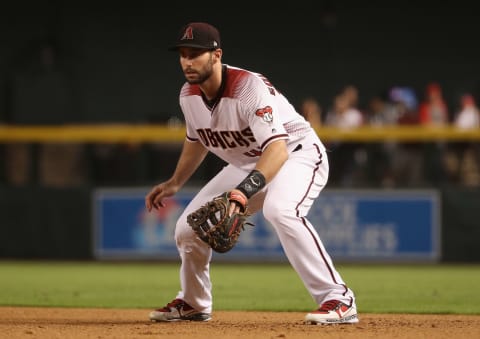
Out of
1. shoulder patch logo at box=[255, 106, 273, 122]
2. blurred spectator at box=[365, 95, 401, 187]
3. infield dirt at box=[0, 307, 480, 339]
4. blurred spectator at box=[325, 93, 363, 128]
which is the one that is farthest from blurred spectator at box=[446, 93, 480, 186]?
shoulder patch logo at box=[255, 106, 273, 122]

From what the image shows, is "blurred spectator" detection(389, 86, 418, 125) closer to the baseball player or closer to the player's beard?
the baseball player

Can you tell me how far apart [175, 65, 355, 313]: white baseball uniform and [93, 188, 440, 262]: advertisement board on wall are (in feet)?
19.0

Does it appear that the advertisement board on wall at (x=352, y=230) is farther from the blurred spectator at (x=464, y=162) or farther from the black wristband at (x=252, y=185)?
the black wristband at (x=252, y=185)

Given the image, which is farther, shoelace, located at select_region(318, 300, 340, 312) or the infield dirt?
shoelace, located at select_region(318, 300, 340, 312)

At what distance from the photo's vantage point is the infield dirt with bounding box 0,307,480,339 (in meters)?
5.49

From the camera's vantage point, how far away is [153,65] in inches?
664

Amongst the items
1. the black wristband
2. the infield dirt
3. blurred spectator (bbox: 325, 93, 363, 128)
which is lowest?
the infield dirt

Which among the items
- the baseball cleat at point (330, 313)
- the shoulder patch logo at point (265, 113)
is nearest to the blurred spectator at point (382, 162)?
the baseball cleat at point (330, 313)

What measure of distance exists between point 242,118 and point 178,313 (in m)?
1.31

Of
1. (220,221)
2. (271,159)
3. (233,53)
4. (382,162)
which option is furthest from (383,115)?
(220,221)

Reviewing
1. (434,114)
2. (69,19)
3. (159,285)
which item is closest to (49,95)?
(69,19)

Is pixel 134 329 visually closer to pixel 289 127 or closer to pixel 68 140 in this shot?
pixel 289 127

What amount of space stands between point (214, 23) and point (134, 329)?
450 inches

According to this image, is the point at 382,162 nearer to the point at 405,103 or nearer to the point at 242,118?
the point at 405,103
